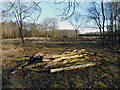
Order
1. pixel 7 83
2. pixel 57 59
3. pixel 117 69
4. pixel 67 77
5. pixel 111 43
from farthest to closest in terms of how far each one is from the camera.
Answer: pixel 111 43 → pixel 57 59 → pixel 117 69 → pixel 67 77 → pixel 7 83

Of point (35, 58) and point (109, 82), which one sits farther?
point (35, 58)

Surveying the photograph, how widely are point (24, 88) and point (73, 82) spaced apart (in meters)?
2.36

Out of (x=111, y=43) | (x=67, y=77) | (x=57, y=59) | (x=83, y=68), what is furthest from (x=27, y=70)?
(x=111, y=43)

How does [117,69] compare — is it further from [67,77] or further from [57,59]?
[57,59]

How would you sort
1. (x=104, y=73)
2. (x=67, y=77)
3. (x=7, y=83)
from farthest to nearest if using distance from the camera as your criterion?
(x=104, y=73)
(x=67, y=77)
(x=7, y=83)

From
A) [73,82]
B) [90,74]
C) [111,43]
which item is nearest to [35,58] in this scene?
[73,82]

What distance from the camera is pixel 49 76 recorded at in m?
4.68

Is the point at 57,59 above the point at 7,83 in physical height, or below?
above

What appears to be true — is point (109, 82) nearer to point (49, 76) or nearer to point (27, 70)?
point (49, 76)

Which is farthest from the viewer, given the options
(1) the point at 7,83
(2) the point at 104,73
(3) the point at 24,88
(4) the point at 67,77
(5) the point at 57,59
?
(5) the point at 57,59

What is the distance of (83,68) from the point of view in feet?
18.2

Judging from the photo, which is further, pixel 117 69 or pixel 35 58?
pixel 35 58

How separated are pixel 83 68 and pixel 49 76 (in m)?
2.39

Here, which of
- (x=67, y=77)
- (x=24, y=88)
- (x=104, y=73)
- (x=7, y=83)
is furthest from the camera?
(x=104, y=73)
